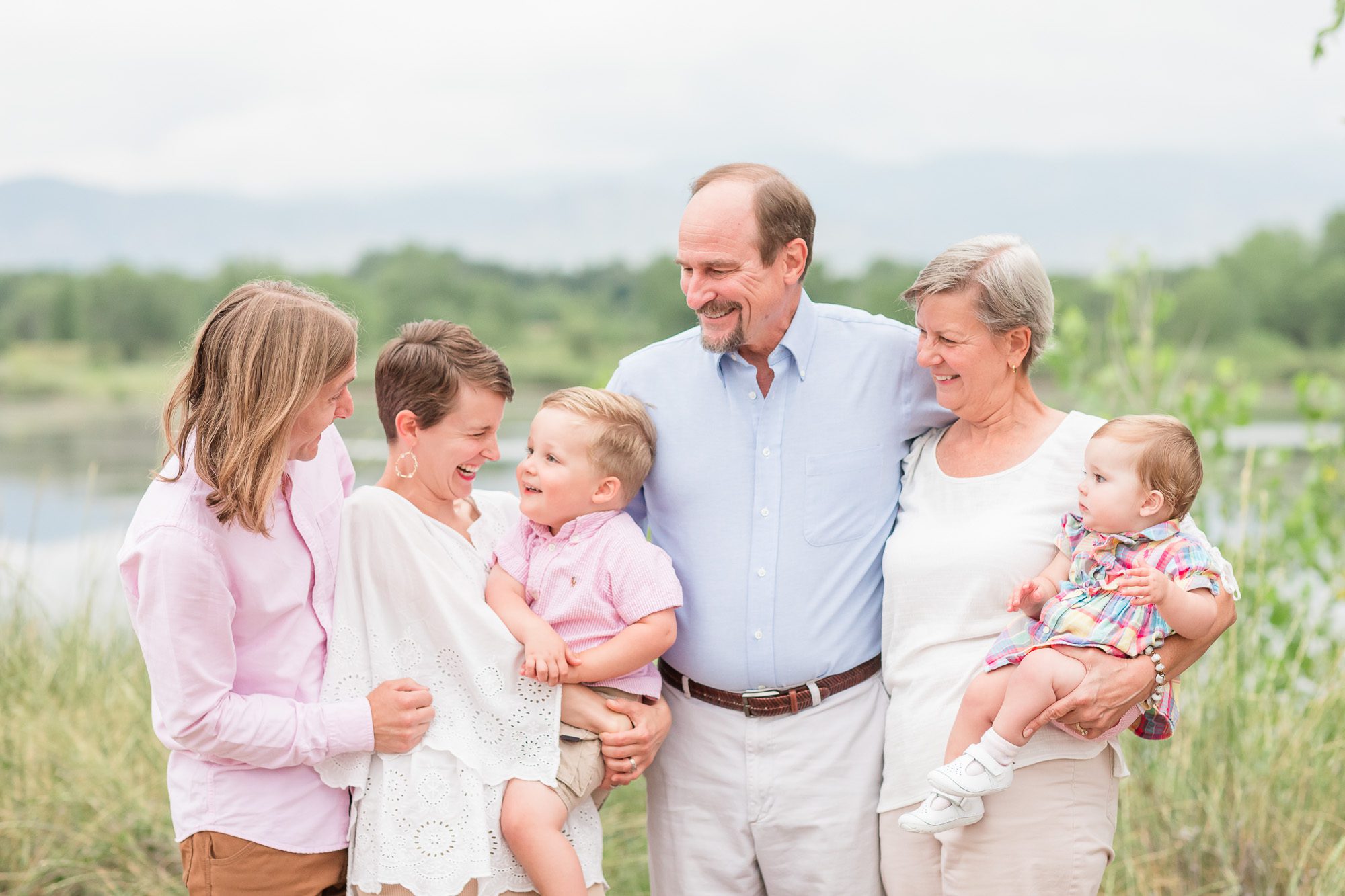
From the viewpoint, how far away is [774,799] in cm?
258

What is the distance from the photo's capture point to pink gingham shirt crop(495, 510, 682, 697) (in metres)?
2.42

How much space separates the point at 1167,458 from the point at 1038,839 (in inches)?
32.9

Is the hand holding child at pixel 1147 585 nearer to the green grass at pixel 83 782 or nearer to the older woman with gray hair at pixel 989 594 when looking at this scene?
the older woman with gray hair at pixel 989 594

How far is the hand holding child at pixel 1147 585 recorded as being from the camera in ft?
7.10

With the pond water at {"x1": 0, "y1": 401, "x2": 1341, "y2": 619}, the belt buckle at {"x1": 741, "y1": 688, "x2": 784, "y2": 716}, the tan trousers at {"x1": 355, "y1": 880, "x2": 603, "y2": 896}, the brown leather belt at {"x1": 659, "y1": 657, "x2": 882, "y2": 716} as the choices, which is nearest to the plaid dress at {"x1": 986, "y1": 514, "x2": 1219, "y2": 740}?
the brown leather belt at {"x1": 659, "y1": 657, "x2": 882, "y2": 716}

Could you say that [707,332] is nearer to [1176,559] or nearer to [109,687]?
[1176,559]

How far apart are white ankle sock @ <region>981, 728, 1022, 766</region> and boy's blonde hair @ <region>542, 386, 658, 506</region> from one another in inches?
36.9

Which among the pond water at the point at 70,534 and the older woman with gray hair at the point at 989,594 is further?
the pond water at the point at 70,534

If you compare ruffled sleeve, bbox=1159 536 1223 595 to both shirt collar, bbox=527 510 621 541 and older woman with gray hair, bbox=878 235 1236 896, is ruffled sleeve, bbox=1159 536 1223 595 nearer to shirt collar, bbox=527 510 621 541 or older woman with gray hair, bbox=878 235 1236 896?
older woman with gray hair, bbox=878 235 1236 896

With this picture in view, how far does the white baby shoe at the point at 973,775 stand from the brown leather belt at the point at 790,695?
0.38m

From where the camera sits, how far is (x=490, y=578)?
245 centimetres

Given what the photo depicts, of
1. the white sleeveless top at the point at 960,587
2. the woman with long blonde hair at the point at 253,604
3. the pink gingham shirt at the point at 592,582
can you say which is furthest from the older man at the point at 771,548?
the woman with long blonde hair at the point at 253,604

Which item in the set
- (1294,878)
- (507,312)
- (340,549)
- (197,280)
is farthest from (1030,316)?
(197,280)

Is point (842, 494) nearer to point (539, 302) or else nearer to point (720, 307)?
point (720, 307)
